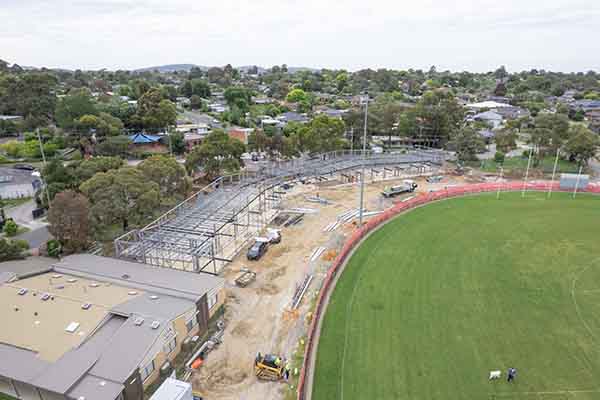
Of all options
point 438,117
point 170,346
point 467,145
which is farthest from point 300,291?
point 438,117

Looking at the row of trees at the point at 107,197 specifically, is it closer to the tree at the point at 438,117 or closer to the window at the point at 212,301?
the window at the point at 212,301

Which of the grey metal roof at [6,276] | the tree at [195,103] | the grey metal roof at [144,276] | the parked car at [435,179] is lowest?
the parked car at [435,179]

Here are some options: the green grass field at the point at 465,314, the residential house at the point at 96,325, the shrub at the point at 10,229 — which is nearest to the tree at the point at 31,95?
the shrub at the point at 10,229

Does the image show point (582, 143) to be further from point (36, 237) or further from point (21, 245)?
point (36, 237)

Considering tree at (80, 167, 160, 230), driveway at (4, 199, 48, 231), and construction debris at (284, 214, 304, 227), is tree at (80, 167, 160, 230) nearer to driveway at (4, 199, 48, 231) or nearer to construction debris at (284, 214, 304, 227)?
driveway at (4, 199, 48, 231)

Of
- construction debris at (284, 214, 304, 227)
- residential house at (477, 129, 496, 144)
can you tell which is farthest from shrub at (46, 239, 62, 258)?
residential house at (477, 129, 496, 144)

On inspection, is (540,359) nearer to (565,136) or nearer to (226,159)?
(226,159)

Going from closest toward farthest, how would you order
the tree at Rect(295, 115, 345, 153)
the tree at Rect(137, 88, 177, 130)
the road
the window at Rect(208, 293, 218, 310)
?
the window at Rect(208, 293, 218, 310)
the road
the tree at Rect(295, 115, 345, 153)
the tree at Rect(137, 88, 177, 130)
